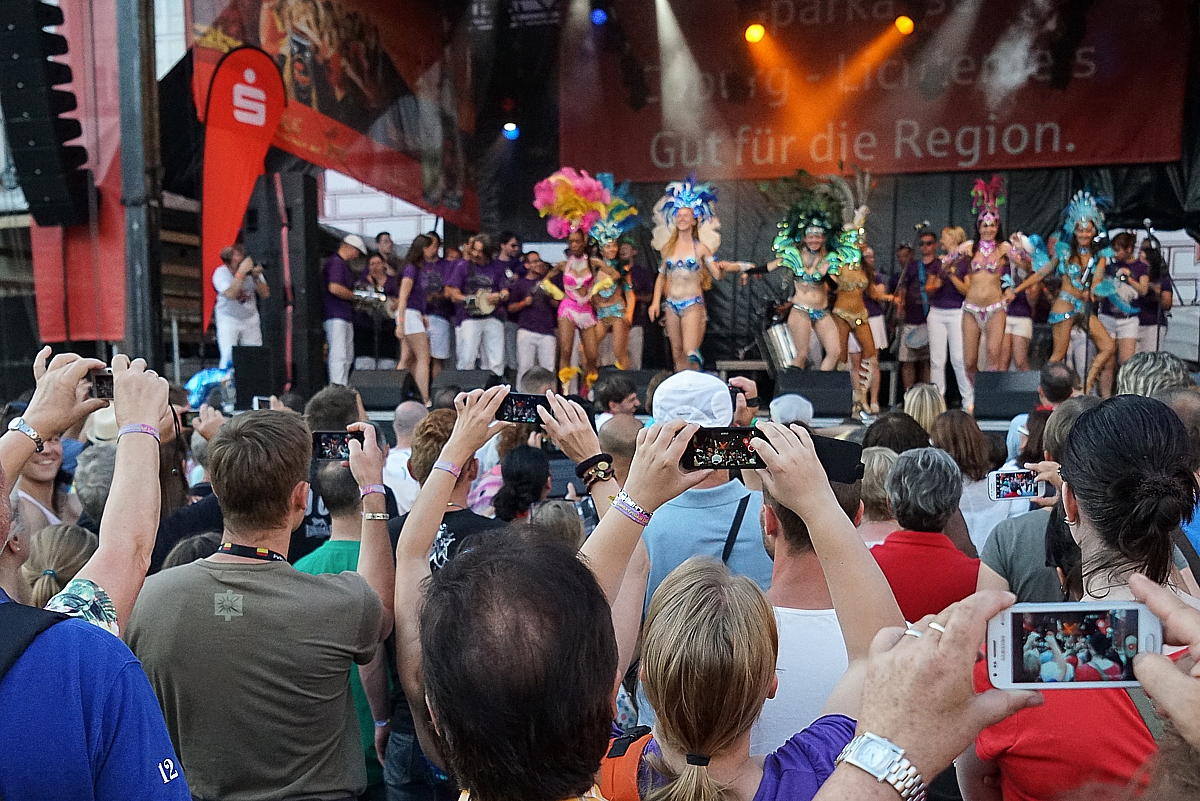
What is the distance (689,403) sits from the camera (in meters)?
2.54

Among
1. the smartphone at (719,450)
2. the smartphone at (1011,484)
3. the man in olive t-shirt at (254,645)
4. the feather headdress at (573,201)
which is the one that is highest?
the feather headdress at (573,201)

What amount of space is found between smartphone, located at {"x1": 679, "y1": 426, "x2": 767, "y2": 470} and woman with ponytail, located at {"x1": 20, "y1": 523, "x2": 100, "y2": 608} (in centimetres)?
136

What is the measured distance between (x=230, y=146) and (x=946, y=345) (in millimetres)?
6634

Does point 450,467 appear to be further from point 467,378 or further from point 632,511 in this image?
point 467,378

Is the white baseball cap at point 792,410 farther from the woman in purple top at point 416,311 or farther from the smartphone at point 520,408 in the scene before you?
the woman in purple top at point 416,311

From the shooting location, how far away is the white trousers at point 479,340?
33.2ft

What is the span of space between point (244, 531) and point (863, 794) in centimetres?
132

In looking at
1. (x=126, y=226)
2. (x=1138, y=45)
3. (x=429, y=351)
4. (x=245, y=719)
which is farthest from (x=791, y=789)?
(x=1138, y=45)

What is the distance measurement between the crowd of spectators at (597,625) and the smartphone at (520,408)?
0.40ft

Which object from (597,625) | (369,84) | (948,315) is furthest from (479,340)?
(597,625)

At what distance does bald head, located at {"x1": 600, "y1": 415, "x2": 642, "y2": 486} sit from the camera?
2.66 metres

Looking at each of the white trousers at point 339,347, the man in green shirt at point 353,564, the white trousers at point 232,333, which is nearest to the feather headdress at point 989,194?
the white trousers at point 339,347

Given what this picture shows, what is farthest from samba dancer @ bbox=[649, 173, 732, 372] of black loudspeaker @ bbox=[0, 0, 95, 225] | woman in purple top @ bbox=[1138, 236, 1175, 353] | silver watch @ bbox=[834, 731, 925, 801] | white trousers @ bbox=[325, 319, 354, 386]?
silver watch @ bbox=[834, 731, 925, 801]

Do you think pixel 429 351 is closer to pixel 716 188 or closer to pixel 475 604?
pixel 716 188
